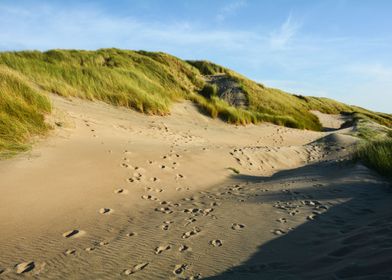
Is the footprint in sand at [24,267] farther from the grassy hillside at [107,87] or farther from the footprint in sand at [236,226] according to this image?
the grassy hillside at [107,87]

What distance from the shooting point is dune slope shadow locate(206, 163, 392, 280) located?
3.38 metres

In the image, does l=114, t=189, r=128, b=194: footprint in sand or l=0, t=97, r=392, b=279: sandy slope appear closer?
l=0, t=97, r=392, b=279: sandy slope

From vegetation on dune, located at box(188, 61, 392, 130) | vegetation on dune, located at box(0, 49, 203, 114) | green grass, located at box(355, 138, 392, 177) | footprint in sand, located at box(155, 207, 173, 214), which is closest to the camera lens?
footprint in sand, located at box(155, 207, 173, 214)

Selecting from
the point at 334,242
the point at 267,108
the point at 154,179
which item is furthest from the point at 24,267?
the point at 267,108

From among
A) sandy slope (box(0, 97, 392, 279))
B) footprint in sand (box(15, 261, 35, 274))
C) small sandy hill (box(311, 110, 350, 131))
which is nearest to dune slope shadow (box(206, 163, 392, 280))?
sandy slope (box(0, 97, 392, 279))

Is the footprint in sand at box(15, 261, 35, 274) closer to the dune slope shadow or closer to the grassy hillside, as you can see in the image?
the dune slope shadow

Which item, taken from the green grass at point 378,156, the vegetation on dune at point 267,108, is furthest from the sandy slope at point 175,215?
the vegetation on dune at point 267,108

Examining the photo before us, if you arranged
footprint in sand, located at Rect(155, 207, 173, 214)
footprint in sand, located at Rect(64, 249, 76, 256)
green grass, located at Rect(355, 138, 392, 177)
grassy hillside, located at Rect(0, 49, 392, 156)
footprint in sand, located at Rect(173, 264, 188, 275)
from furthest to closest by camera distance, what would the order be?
grassy hillside, located at Rect(0, 49, 392, 156) < green grass, located at Rect(355, 138, 392, 177) < footprint in sand, located at Rect(155, 207, 173, 214) < footprint in sand, located at Rect(64, 249, 76, 256) < footprint in sand, located at Rect(173, 264, 188, 275)

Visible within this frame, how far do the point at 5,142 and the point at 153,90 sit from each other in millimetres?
11238

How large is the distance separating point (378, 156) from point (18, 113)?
8.13m

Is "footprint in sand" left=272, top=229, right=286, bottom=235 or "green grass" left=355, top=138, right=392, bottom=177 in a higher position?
"green grass" left=355, top=138, right=392, bottom=177

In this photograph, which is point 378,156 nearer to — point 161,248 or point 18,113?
point 161,248

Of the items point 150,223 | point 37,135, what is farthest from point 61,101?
point 150,223

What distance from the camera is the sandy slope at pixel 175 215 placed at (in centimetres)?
383
